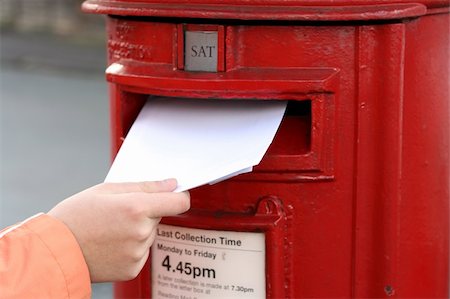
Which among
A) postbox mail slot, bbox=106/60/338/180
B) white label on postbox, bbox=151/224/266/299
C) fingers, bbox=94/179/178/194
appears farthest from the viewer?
white label on postbox, bbox=151/224/266/299

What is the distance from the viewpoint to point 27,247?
5.23ft

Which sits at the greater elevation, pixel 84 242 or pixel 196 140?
pixel 196 140

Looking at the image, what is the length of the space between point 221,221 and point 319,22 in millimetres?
453

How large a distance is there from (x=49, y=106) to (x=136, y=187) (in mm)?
5931

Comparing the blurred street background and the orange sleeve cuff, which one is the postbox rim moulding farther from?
the blurred street background

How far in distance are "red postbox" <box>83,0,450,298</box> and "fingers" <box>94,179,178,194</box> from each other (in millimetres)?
218

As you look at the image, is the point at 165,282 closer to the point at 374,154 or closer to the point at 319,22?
the point at 374,154

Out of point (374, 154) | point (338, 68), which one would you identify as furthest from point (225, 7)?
point (374, 154)

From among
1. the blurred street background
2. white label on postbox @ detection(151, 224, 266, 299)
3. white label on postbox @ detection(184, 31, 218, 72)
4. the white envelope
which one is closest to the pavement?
the blurred street background

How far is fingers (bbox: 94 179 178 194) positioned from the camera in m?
1.68

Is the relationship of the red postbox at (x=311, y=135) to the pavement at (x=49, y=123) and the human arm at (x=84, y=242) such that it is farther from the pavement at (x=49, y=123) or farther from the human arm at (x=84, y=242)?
the pavement at (x=49, y=123)

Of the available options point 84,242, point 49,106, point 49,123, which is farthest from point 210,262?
point 49,106

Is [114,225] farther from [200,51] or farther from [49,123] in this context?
[49,123]

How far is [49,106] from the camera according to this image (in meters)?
7.47
